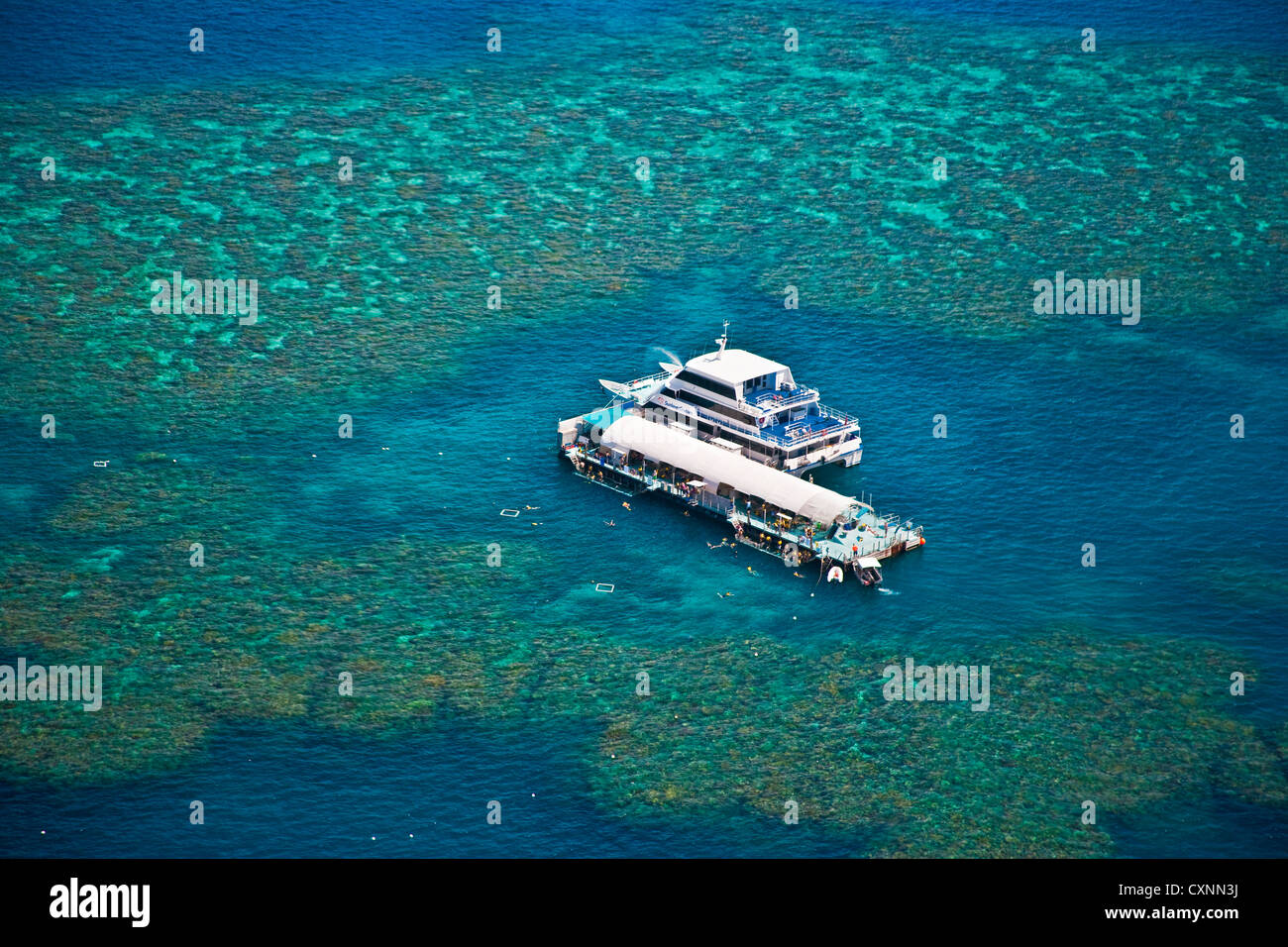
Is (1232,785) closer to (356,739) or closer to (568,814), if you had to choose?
(568,814)

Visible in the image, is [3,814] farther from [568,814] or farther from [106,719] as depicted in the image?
[568,814]

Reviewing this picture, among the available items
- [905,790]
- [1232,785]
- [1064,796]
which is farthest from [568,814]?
[1232,785]

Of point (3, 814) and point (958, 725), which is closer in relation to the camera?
point (3, 814)

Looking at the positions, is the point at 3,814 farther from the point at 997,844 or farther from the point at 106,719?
the point at 997,844

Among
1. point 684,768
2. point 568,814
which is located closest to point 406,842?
point 568,814
